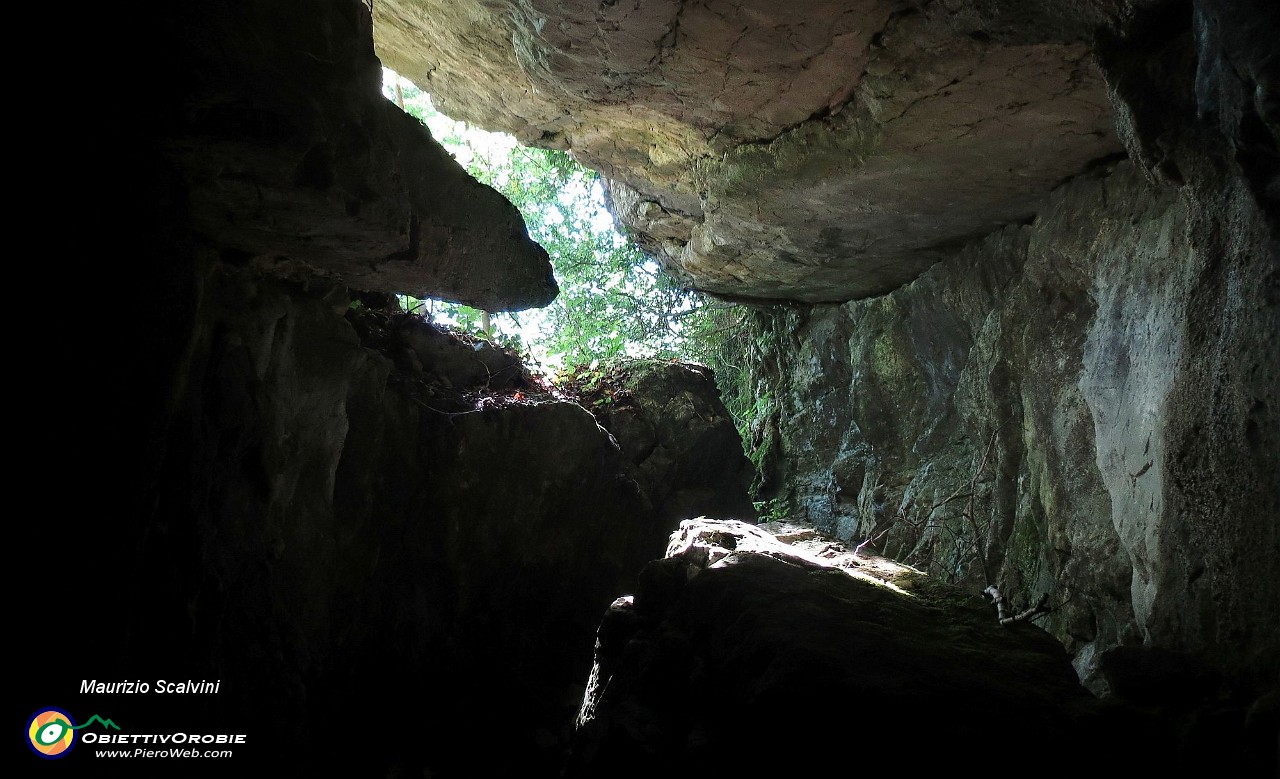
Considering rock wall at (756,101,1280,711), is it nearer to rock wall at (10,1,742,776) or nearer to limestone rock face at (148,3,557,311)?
rock wall at (10,1,742,776)

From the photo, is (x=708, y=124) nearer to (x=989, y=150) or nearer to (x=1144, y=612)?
(x=989, y=150)

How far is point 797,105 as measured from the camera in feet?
19.1

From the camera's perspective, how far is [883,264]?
8.37m

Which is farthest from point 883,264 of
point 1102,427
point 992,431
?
point 1102,427

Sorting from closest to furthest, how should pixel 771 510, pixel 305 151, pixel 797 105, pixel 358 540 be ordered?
pixel 305 151 → pixel 797 105 → pixel 358 540 → pixel 771 510

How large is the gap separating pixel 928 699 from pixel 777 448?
327 inches

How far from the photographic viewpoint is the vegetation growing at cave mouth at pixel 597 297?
1150 centimetres

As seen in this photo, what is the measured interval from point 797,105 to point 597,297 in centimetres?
608

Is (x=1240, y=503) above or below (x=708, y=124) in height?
below

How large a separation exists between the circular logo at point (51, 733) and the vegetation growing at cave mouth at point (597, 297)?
8257 mm

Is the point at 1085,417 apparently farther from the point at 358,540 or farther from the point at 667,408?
the point at 358,540

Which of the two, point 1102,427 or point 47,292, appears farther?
point 1102,427

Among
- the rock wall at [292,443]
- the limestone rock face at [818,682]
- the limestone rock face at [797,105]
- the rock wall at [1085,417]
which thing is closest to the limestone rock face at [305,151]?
the rock wall at [292,443]

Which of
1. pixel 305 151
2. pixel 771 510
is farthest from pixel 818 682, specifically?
pixel 771 510
